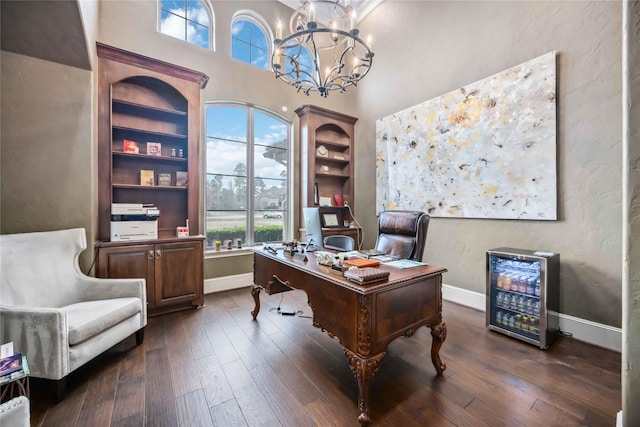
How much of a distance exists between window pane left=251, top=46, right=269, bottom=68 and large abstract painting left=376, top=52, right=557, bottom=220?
2.23 metres

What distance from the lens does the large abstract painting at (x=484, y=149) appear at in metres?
2.44

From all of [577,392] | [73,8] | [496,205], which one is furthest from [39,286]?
[496,205]

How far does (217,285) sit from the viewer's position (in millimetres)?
3463

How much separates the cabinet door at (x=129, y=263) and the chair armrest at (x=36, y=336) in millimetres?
976

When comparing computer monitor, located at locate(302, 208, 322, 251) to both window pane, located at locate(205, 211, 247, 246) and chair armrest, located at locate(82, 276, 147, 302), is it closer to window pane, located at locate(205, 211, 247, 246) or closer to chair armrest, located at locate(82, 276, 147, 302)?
chair armrest, located at locate(82, 276, 147, 302)

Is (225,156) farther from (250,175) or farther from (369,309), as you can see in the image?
(369,309)

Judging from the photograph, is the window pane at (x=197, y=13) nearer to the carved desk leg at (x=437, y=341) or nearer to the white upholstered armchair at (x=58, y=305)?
the white upholstered armchair at (x=58, y=305)

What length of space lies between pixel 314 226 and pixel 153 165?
224cm

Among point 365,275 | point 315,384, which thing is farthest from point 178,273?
point 365,275

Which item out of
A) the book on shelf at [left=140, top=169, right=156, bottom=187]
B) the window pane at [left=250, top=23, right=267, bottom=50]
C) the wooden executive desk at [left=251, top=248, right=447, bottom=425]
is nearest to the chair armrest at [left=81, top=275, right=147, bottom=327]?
the book on shelf at [left=140, top=169, right=156, bottom=187]

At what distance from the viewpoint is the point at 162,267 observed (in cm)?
273

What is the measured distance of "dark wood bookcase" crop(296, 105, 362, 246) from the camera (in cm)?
Result: 410

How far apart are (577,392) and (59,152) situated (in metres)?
4.34

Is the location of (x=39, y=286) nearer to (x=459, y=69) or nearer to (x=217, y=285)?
(x=217, y=285)
